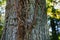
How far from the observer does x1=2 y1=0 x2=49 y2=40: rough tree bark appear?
6.27 feet

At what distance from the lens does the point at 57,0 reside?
4.61 meters

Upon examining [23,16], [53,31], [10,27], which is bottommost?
[53,31]

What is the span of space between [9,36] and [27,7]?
0.40 metres

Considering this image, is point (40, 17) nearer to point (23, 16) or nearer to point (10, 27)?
point (23, 16)

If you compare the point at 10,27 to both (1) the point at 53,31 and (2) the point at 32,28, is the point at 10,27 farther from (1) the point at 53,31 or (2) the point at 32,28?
(1) the point at 53,31

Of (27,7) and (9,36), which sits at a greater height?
(27,7)

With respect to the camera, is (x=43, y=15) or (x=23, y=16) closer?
(x=23, y=16)

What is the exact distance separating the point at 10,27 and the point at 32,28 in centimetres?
26

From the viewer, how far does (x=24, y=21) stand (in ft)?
6.39

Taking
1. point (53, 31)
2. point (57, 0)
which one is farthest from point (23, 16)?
point (53, 31)

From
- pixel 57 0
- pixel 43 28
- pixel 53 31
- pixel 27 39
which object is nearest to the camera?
pixel 27 39

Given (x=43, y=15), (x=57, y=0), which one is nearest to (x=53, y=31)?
(x=57, y=0)

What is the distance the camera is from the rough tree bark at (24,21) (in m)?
1.91

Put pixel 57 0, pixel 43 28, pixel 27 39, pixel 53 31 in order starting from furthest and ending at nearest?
1. pixel 53 31
2. pixel 57 0
3. pixel 43 28
4. pixel 27 39
